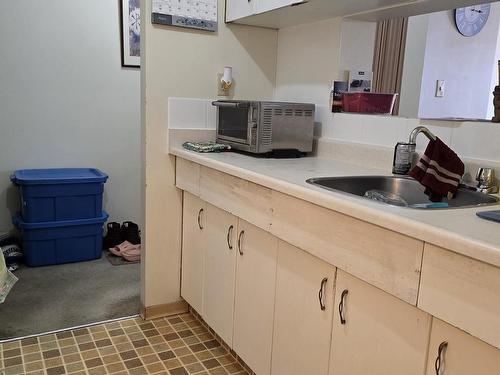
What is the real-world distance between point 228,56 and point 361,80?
2.30ft

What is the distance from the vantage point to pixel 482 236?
37.7 inches

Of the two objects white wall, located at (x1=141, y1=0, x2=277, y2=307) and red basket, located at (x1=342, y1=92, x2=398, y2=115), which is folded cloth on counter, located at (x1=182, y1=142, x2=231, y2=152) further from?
red basket, located at (x1=342, y1=92, x2=398, y2=115)

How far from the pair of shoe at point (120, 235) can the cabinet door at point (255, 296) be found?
1.71m

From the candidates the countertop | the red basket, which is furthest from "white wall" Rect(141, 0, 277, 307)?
the red basket

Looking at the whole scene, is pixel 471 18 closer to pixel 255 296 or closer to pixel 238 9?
pixel 238 9

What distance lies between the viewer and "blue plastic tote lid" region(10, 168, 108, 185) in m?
3.03

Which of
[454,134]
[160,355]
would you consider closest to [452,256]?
[454,134]

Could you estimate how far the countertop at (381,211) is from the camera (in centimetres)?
95

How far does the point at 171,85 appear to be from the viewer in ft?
7.77

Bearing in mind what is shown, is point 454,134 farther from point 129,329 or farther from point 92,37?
point 92,37

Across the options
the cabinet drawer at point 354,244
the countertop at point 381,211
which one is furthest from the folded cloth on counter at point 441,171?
the cabinet drawer at point 354,244

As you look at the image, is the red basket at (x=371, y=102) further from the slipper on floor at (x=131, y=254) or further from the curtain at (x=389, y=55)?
the slipper on floor at (x=131, y=254)

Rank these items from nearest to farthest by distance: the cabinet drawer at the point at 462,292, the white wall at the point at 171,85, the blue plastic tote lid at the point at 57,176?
the cabinet drawer at the point at 462,292
the white wall at the point at 171,85
the blue plastic tote lid at the point at 57,176

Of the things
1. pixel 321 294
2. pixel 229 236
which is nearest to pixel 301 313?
pixel 321 294
